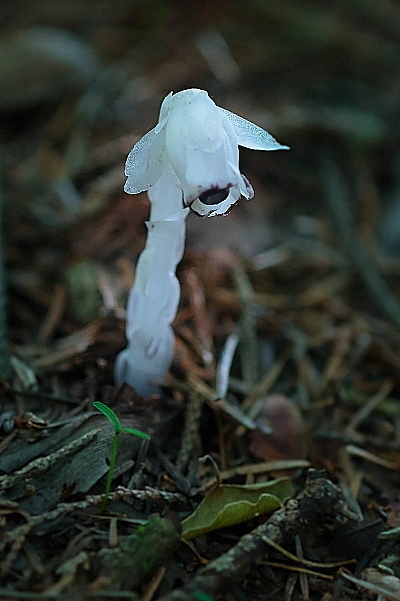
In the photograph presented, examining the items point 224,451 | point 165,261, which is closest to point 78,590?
point 224,451

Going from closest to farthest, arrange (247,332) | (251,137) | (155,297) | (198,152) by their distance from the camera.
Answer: (198,152)
(251,137)
(155,297)
(247,332)

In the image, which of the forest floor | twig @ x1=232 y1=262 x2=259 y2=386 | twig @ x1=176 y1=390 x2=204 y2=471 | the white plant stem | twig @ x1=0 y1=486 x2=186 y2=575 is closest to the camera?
twig @ x1=0 y1=486 x2=186 y2=575

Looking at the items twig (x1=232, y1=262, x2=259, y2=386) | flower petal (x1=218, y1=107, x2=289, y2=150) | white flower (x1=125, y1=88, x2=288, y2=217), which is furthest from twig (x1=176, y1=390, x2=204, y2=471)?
flower petal (x1=218, y1=107, x2=289, y2=150)

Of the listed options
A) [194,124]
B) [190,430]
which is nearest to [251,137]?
[194,124]

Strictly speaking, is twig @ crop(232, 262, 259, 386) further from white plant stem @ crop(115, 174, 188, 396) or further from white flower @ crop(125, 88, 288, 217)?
white flower @ crop(125, 88, 288, 217)

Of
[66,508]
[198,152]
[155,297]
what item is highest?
[198,152]

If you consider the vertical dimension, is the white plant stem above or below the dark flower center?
below

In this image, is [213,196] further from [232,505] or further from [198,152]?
[232,505]

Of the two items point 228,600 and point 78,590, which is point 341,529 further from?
point 78,590
